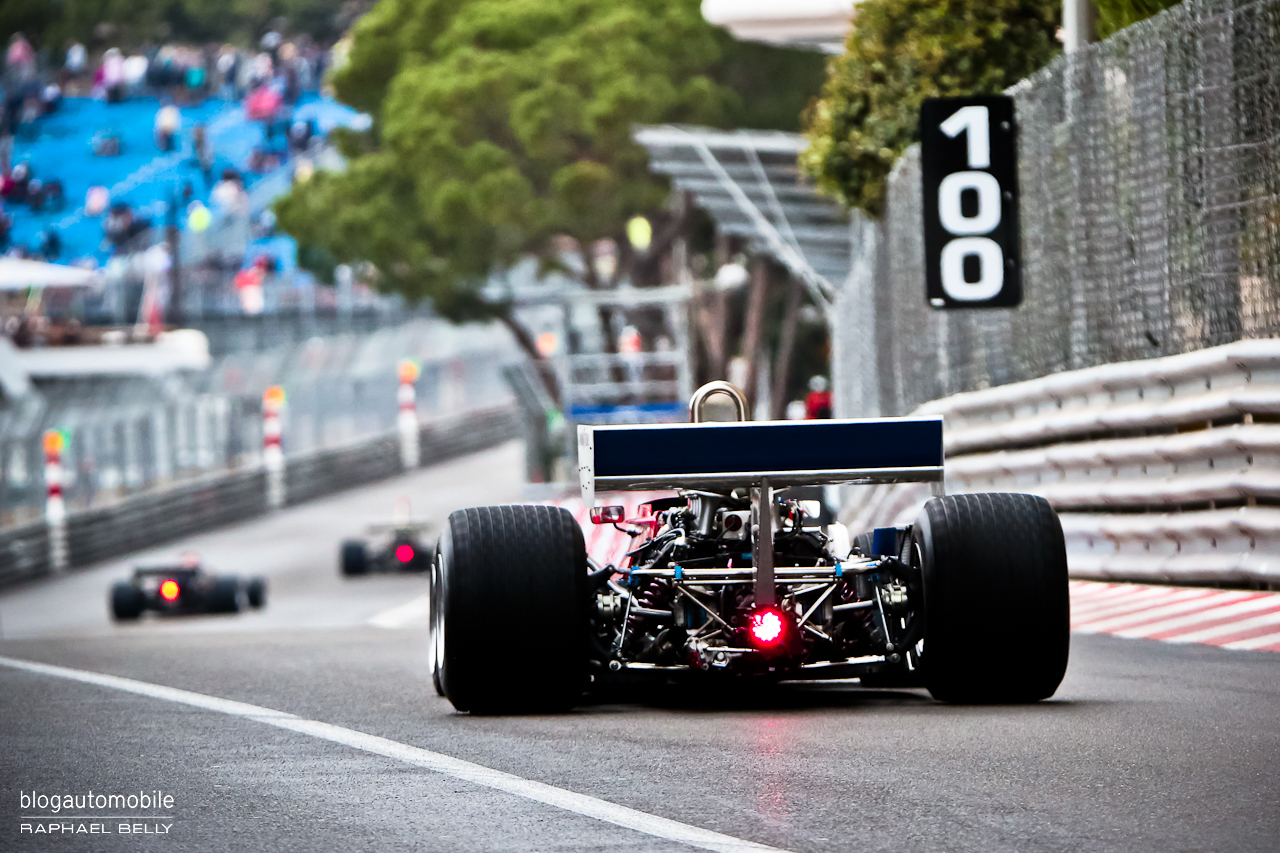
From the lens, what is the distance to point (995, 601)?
7352 millimetres

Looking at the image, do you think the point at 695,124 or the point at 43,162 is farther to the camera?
the point at 43,162

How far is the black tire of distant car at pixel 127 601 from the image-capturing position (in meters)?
24.5

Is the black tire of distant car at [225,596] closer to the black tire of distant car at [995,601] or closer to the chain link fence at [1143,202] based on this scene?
the chain link fence at [1143,202]

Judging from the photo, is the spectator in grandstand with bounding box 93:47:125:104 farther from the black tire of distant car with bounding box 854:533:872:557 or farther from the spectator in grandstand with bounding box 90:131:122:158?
the black tire of distant car with bounding box 854:533:872:557

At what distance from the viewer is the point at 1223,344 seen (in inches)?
434

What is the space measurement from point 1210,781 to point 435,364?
1778 inches

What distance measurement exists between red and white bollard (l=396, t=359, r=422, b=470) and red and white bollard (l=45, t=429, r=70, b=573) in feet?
43.1

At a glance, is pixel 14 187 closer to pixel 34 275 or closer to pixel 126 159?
pixel 126 159

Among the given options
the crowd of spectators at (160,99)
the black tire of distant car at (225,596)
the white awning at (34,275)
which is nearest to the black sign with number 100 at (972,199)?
the black tire of distant car at (225,596)

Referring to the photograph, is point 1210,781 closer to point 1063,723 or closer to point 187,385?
point 1063,723

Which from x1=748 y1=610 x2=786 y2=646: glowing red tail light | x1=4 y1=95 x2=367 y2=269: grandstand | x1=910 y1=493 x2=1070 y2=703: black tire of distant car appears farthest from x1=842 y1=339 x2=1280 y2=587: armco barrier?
x1=4 y1=95 x2=367 y2=269: grandstand

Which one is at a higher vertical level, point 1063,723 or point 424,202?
point 424,202

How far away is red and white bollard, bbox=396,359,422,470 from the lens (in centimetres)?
4767

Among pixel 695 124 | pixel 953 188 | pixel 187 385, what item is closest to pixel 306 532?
pixel 187 385
